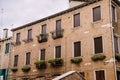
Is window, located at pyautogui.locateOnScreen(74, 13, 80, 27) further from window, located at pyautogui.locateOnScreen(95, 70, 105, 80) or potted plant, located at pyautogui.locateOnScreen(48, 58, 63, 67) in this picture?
window, located at pyautogui.locateOnScreen(95, 70, 105, 80)

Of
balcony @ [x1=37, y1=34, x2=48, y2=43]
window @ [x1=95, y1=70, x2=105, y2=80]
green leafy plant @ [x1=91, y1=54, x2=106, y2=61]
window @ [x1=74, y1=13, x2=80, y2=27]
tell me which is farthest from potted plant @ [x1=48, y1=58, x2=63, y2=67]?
window @ [x1=95, y1=70, x2=105, y2=80]

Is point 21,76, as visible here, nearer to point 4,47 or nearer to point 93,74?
point 4,47

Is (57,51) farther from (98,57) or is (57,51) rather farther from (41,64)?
(98,57)

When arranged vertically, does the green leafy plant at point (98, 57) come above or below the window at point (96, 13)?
below

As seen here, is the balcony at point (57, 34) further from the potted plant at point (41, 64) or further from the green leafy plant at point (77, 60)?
the green leafy plant at point (77, 60)

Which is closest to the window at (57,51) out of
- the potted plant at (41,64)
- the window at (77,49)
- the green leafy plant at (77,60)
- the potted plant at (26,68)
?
the potted plant at (41,64)

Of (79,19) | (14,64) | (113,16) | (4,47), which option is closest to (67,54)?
(79,19)

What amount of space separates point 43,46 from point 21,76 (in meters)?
4.39

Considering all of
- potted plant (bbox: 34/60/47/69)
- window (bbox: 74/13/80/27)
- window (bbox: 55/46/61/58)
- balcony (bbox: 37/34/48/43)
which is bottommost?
potted plant (bbox: 34/60/47/69)

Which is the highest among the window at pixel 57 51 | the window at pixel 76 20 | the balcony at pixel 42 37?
the window at pixel 76 20

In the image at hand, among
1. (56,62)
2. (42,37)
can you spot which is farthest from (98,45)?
(42,37)

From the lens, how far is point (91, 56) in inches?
747

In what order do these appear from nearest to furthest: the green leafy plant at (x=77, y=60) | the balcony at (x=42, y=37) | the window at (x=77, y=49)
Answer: the green leafy plant at (x=77, y=60) → the window at (x=77, y=49) → the balcony at (x=42, y=37)

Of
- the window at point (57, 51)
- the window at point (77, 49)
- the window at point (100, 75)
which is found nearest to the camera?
the window at point (100, 75)
